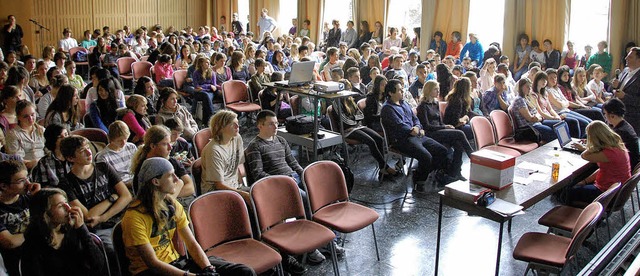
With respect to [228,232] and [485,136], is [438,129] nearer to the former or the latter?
[485,136]

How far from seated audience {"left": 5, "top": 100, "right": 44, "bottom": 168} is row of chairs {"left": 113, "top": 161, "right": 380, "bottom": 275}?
A: 206cm

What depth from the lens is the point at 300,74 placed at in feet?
23.8

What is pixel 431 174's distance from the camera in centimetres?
686

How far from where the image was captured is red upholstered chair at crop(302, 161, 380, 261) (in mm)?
4305

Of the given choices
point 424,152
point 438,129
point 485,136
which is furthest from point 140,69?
point 485,136

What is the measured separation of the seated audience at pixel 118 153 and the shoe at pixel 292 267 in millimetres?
1273

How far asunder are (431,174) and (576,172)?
208cm

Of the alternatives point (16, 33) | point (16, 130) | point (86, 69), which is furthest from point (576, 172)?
point (16, 33)

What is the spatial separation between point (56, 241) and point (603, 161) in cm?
396

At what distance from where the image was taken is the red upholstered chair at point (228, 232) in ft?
12.1

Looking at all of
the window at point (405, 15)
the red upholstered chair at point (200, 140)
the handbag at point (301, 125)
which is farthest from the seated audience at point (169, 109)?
the window at point (405, 15)

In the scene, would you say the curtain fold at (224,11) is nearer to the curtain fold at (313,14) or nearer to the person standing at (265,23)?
the person standing at (265,23)

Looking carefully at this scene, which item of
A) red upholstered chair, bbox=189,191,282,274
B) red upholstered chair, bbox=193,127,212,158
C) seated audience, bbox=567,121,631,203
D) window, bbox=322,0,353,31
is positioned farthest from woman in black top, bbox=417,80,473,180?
window, bbox=322,0,353,31

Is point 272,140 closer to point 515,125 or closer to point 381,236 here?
point 381,236
